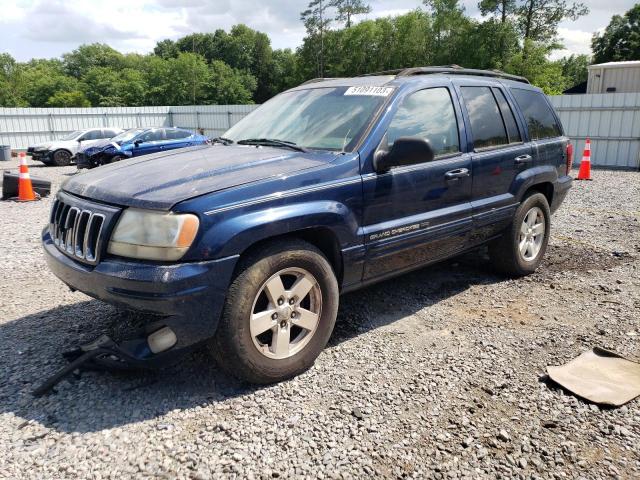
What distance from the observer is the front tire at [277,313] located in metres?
2.92

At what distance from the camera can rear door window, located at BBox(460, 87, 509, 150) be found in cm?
445

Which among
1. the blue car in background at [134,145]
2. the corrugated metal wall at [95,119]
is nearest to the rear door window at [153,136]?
the blue car in background at [134,145]

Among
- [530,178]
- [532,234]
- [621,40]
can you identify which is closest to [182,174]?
[530,178]

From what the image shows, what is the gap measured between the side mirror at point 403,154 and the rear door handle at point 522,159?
5.39 ft

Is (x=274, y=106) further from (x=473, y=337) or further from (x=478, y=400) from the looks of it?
(x=478, y=400)

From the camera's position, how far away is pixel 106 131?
20.5 metres

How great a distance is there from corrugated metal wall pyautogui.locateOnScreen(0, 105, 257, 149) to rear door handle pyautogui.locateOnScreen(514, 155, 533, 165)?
2063 cm

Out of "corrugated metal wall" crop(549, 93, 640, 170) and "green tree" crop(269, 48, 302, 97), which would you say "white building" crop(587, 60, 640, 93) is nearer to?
"corrugated metal wall" crop(549, 93, 640, 170)

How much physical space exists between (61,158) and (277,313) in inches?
762

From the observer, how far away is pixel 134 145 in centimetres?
1625

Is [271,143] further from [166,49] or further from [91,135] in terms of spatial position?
[166,49]

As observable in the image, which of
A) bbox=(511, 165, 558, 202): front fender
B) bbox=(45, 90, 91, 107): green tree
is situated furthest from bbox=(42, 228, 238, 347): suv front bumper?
bbox=(45, 90, 91, 107): green tree

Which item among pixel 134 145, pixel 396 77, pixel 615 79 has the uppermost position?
pixel 615 79

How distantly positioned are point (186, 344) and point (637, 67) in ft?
81.8
